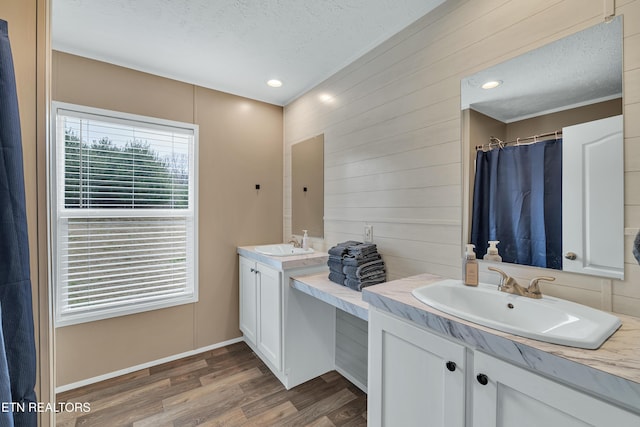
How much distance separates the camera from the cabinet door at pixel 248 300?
7.84 feet

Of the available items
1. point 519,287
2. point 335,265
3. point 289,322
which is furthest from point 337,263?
point 519,287

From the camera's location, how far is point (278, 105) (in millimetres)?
2990

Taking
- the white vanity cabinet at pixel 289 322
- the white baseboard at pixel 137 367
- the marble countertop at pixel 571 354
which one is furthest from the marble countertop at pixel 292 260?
the marble countertop at pixel 571 354

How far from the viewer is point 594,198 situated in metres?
1.05

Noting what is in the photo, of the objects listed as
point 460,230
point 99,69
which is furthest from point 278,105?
point 460,230

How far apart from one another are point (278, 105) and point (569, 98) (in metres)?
2.46

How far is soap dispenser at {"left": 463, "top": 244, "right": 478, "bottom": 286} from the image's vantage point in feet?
4.29

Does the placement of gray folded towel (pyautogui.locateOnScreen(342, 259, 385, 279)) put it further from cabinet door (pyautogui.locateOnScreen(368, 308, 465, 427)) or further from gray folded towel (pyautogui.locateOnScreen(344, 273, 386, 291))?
cabinet door (pyautogui.locateOnScreen(368, 308, 465, 427))

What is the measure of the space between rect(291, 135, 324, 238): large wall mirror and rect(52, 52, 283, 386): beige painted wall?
0.81 ft

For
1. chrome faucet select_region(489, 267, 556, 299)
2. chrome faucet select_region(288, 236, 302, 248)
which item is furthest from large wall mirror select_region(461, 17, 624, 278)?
chrome faucet select_region(288, 236, 302, 248)

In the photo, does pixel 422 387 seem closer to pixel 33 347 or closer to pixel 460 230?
pixel 460 230

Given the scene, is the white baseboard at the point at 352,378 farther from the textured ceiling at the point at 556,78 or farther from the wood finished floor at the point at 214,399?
the textured ceiling at the point at 556,78

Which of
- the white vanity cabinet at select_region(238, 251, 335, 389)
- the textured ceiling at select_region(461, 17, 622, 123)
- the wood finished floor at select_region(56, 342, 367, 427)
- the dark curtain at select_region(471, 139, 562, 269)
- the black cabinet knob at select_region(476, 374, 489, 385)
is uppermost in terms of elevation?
the textured ceiling at select_region(461, 17, 622, 123)

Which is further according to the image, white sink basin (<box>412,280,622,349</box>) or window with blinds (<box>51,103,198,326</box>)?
window with blinds (<box>51,103,198,326</box>)
